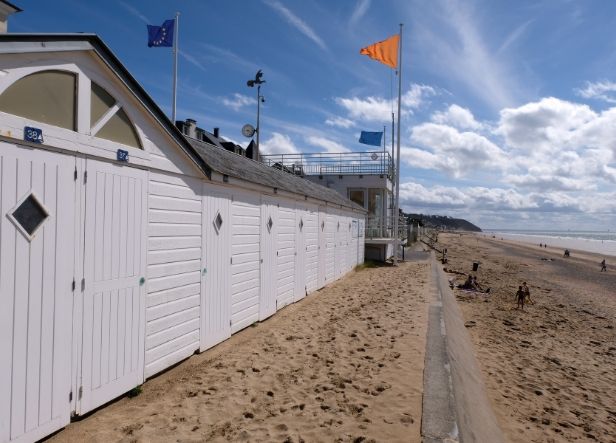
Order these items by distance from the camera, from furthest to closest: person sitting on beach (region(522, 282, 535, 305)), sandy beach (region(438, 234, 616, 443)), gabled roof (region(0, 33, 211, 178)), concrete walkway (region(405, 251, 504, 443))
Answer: person sitting on beach (region(522, 282, 535, 305)) → sandy beach (region(438, 234, 616, 443)) → concrete walkway (region(405, 251, 504, 443)) → gabled roof (region(0, 33, 211, 178))

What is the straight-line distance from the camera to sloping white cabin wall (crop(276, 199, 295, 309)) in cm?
959

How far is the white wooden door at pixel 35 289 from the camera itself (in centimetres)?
332

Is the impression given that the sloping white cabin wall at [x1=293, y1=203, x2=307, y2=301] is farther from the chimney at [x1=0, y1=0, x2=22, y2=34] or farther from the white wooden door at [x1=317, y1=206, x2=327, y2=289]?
the chimney at [x1=0, y1=0, x2=22, y2=34]

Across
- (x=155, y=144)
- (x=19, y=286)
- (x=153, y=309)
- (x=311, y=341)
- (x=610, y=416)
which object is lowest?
(x=610, y=416)

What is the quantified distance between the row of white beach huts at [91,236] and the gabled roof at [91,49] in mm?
12

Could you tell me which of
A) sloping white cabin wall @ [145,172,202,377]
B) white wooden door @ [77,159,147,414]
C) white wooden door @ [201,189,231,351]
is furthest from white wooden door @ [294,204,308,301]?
white wooden door @ [77,159,147,414]

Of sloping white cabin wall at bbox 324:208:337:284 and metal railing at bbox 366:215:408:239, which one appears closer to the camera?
sloping white cabin wall at bbox 324:208:337:284

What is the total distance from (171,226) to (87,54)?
2.33m

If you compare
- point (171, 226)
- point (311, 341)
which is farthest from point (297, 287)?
point (171, 226)

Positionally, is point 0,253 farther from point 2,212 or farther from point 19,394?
point 19,394

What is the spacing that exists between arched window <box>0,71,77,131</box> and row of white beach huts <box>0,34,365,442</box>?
1 centimetres

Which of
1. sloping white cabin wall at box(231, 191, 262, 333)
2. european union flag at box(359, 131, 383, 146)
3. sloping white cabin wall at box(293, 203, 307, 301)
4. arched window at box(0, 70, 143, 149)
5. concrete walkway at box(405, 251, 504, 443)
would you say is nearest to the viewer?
arched window at box(0, 70, 143, 149)

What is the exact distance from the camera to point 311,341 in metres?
7.14

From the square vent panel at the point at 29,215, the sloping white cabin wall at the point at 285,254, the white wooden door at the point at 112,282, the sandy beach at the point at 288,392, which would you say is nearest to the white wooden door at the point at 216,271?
the sandy beach at the point at 288,392
